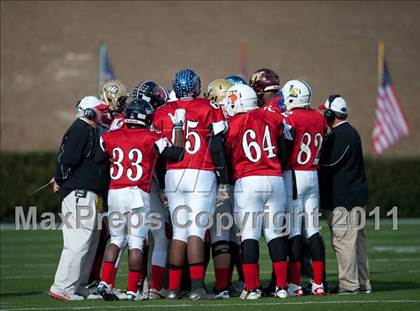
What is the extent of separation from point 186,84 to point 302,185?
1660 millimetres

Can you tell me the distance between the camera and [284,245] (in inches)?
423

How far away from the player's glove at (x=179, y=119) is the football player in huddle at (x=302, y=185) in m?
1.14

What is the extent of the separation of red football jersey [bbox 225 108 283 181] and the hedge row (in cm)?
1350

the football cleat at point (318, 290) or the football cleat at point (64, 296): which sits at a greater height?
the football cleat at point (318, 290)

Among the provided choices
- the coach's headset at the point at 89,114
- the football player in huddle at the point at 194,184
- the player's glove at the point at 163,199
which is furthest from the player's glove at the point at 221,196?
the coach's headset at the point at 89,114

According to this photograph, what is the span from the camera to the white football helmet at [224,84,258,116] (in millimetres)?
10906

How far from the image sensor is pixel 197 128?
35.6ft

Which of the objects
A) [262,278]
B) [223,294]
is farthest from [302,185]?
[262,278]

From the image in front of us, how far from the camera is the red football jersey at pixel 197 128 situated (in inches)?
424

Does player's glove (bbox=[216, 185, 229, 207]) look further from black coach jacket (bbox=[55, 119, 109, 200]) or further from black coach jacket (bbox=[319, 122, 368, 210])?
black coach jacket (bbox=[55, 119, 109, 200])

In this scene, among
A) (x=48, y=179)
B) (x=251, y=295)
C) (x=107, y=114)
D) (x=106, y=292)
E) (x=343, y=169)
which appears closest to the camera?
(x=251, y=295)

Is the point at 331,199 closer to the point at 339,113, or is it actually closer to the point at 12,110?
the point at 339,113

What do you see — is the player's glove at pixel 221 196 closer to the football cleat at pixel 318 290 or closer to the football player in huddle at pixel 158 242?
the football player in huddle at pixel 158 242

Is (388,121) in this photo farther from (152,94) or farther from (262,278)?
(152,94)
